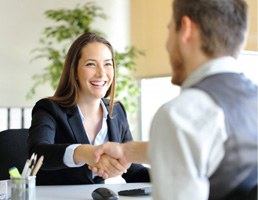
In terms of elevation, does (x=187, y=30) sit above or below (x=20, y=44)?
below

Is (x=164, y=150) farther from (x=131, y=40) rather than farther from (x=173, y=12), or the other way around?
(x=131, y=40)

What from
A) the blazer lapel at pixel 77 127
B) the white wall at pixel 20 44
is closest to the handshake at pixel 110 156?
the blazer lapel at pixel 77 127

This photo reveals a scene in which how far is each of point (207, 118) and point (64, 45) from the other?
3.50 metres

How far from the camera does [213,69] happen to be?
3.14ft

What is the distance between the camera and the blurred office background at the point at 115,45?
388cm

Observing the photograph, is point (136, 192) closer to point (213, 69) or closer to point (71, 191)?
point (71, 191)

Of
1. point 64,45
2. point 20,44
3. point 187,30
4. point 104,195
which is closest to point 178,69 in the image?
point 187,30

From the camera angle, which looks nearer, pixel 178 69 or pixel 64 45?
pixel 178 69

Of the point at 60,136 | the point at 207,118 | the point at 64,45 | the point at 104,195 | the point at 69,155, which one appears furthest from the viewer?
the point at 64,45

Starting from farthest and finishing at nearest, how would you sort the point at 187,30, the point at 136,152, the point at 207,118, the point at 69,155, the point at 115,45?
the point at 115,45 → the point at 69,155 → the point at 136,152 → the point at 187,30 → the point at 207,118

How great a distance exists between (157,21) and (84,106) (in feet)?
7.50

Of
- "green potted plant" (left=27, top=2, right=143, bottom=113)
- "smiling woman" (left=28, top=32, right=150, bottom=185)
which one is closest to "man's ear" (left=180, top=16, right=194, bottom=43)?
"smiling woman" (left=28, top=32, right=150, bottom=185)

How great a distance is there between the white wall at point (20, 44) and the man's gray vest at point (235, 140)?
3227mm

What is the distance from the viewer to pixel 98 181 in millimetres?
2121
